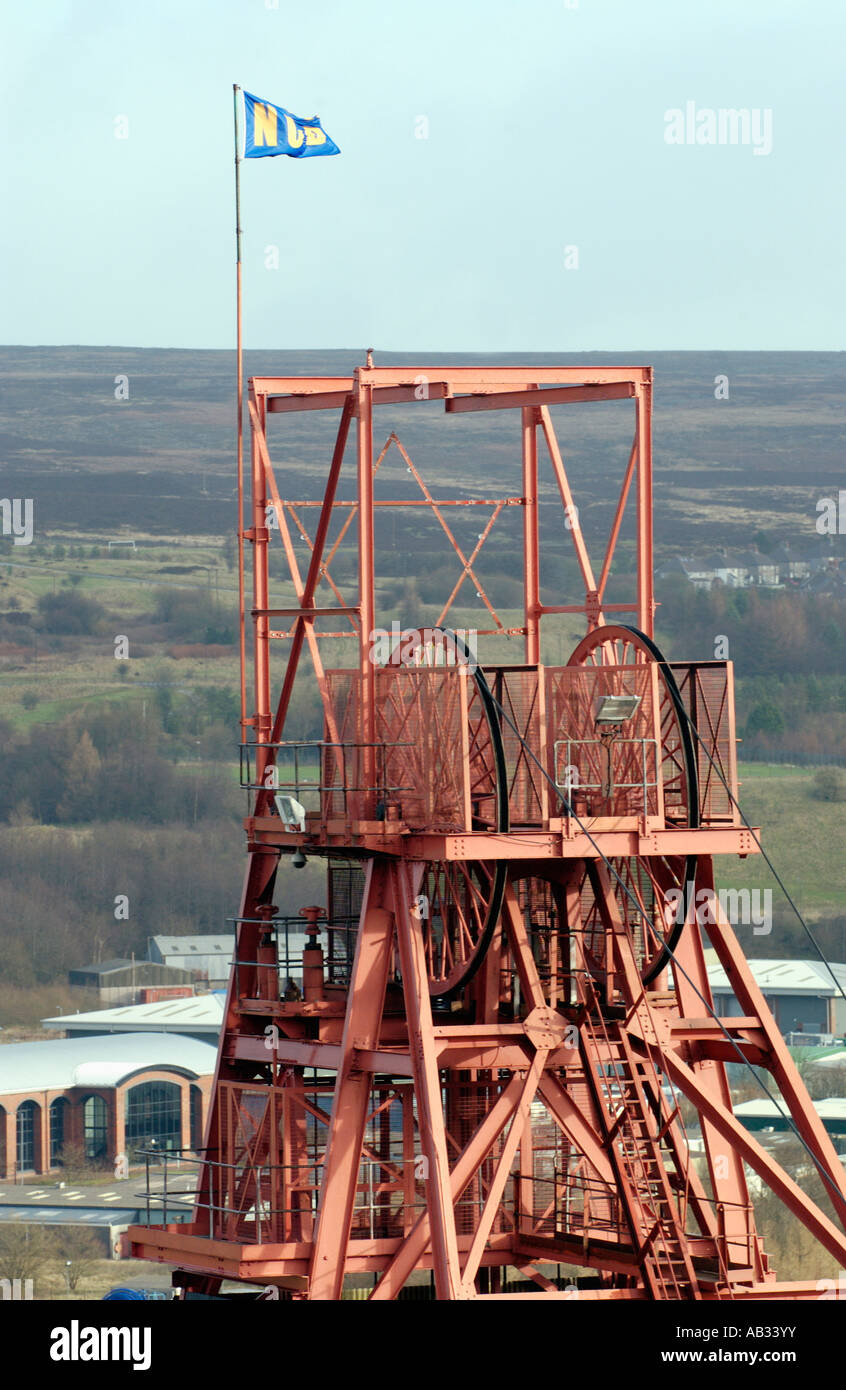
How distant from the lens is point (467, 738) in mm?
30203

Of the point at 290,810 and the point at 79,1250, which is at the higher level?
the point at 290,810

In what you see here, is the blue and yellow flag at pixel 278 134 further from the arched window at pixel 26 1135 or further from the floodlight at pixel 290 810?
the arched window at pixel 26 1135

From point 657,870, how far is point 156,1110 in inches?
5259

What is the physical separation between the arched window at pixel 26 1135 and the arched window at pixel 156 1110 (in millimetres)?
7114

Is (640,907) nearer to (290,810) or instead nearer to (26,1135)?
(290,810)

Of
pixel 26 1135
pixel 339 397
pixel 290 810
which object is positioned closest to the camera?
pixel 290 810

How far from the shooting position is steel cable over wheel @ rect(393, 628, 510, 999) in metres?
30.4

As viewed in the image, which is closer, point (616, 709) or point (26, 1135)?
point (616, 709)

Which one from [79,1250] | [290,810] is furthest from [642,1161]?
[79,1250]

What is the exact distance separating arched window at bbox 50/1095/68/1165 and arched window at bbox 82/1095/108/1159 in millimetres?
1560

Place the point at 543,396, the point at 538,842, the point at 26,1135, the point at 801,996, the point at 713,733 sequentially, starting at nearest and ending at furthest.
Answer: the point at 538,842 < the point at 713,733 < the point at 543,396 < the point at 26,1135 < the point at 801,996

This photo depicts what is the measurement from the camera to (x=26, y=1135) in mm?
171875
